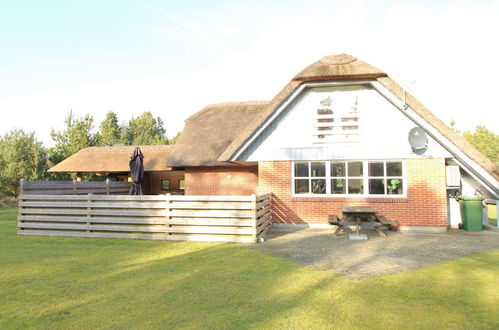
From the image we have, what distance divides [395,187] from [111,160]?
1889 cm

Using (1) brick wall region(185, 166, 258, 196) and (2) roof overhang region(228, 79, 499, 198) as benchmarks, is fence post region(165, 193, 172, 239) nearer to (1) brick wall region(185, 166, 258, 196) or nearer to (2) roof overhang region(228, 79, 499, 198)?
(2) roof overhang region(228, 79, 499, 198)

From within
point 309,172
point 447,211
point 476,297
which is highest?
point 309,172

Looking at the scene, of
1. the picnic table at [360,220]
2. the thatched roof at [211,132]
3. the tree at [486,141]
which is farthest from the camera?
the tree at [486,141]

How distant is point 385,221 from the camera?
10594 millimetres

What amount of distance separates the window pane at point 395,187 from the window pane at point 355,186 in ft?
3.03

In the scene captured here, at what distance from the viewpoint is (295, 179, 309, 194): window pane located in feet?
41.2

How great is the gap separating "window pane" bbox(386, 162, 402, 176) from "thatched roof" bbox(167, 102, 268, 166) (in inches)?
267

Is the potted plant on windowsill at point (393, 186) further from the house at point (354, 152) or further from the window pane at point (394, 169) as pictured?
the window pane at point (394, 169)

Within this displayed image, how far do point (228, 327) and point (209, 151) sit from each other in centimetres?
1285

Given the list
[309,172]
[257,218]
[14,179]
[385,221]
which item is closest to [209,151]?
[309,172]

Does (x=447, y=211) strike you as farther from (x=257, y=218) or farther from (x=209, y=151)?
(x=209, y=151)

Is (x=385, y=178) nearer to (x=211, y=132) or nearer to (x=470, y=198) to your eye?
(x=470, y=198)

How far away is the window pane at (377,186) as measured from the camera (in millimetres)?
12008

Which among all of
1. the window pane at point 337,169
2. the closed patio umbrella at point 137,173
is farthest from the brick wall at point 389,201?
the closed patio umbrella at point 137,173
